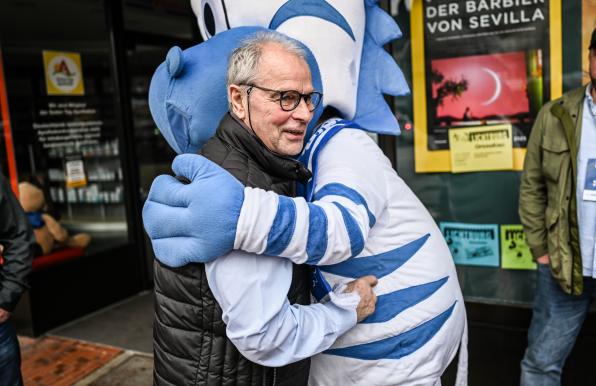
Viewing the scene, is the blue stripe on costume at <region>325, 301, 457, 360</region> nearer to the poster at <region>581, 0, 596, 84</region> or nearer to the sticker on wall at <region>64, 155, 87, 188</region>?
the poster at <region>581, 0, 596, 84</region>

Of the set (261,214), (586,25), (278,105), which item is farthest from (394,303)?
(586,25)

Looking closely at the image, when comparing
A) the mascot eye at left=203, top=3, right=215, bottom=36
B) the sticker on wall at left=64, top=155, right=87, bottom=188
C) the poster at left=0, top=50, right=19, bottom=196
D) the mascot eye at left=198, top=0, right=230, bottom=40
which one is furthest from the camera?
the sticker on wall at left=64, top=155, right=87, bottom=188

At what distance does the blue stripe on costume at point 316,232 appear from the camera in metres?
1.44

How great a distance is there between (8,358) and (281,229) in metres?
1.86

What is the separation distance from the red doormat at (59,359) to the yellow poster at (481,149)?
3.00 meters

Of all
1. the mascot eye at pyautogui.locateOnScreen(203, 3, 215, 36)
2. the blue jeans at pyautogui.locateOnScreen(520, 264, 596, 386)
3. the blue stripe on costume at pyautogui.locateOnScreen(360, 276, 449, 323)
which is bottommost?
the blue jeans at pyautogui.locateOnScreen(520, 264, 596, 386)

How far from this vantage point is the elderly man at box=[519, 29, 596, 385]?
8.48ft

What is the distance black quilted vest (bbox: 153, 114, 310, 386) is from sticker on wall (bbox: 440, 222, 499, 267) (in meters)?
2.20

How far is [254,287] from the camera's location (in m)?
1.41

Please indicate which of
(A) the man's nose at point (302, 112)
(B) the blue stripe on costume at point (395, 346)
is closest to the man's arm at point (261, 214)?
(A) the man's nose at point (302, 112)

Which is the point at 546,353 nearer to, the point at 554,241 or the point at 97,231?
the point at 554,241

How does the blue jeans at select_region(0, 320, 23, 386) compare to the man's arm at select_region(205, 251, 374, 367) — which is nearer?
the man's arm at select_region(205, 251, 374, 367)

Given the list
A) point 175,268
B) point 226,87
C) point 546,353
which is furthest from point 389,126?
point 546,353

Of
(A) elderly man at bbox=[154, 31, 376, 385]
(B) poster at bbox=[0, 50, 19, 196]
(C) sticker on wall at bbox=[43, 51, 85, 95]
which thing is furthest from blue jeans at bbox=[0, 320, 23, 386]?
(C) sticker on wall at bbox=[43, 51, 85, 95]
